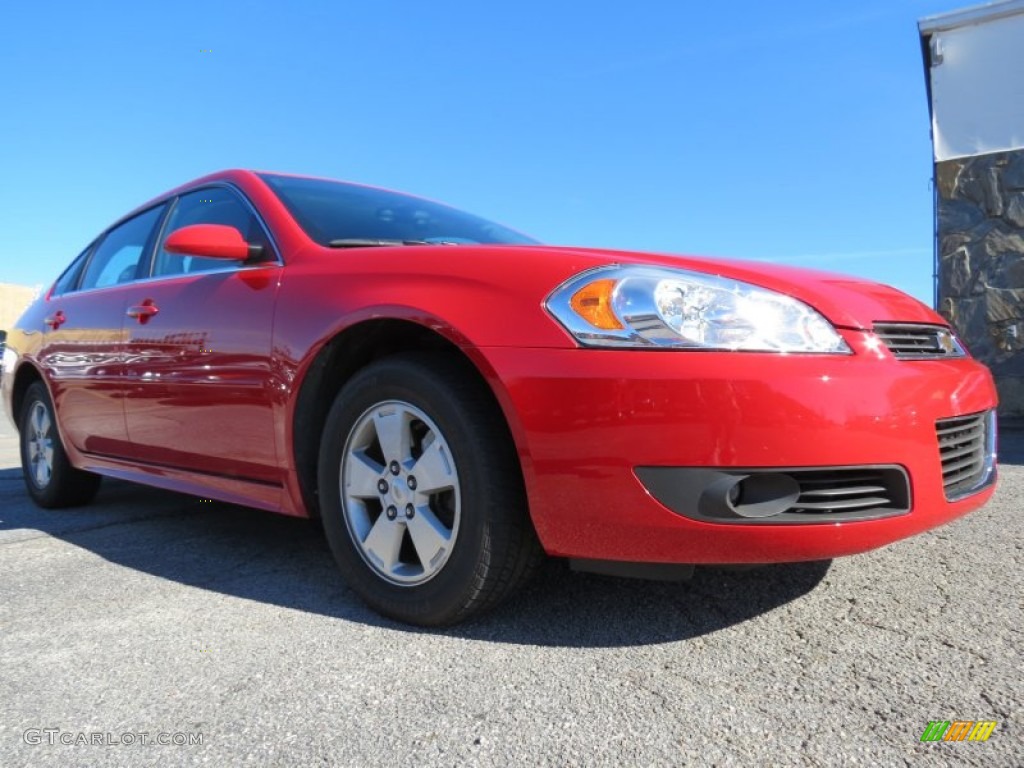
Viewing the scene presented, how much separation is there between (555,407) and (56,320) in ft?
11.2

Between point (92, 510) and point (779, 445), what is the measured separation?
12.3 ft

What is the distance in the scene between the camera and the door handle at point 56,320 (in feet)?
12.9

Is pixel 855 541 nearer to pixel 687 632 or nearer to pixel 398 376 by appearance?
pixel 687 632

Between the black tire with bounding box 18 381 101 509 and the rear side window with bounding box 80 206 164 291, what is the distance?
2.38ft

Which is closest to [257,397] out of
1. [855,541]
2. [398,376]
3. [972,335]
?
[398,376]

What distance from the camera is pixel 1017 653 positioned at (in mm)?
1756

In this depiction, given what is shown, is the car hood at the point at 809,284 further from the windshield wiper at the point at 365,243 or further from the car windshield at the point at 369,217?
the car windshield at the point at 369,217

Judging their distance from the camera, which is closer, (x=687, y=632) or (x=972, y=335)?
(x=687, y=632)

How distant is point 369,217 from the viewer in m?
2.89

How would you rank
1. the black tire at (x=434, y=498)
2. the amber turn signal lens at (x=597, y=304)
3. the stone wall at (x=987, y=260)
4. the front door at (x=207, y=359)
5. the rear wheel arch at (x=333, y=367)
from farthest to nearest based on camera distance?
1. the stone wall at (x=987, y=260)
2. the front door at (x=207, y=359)
3. the rear wheel arch at (x=333, y=367)
4. the black tire at (x=434, y=498)
5. the amber turn signal lens at (x=597, y=304)

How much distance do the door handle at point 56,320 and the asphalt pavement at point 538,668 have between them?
168 centimetres

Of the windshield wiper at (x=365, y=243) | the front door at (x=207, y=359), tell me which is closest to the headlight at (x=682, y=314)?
the windshield wiper at (x=365, y=243)
